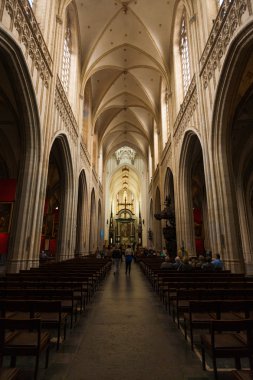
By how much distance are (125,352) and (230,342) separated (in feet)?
4.49

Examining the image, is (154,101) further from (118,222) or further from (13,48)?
(118,222)

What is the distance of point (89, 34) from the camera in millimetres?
16469

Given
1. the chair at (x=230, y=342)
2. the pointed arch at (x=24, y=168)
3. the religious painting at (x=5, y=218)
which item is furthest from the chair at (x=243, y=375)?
the religious painting at (x=5, y=218)

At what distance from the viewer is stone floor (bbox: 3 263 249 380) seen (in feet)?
8.24

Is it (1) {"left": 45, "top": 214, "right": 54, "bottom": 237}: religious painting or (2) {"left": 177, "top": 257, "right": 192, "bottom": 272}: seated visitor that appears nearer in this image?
(2) {"left": 177, "top": 257, "right": 192, "bottom": 272}: seated visitor

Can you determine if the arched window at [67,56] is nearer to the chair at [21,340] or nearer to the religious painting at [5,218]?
the religious painting at [5,218]

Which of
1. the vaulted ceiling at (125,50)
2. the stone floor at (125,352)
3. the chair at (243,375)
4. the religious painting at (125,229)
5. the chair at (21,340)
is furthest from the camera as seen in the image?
the religious painting at (125,229)

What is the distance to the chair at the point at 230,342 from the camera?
6.98ft

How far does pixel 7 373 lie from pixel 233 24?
9734 mm

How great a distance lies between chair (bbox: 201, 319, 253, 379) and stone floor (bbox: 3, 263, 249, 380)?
13.6 inches

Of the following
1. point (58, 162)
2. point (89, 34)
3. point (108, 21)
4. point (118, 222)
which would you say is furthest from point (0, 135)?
point (118, 222)

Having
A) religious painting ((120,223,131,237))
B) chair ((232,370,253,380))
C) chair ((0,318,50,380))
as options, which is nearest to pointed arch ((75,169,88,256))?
chair ((0,318,50,380))

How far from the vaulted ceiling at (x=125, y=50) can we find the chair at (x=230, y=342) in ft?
59.8

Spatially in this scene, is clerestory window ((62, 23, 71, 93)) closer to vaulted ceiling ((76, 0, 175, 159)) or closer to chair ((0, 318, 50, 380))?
vaulted ceiling ((76, 0, 175, 159))
